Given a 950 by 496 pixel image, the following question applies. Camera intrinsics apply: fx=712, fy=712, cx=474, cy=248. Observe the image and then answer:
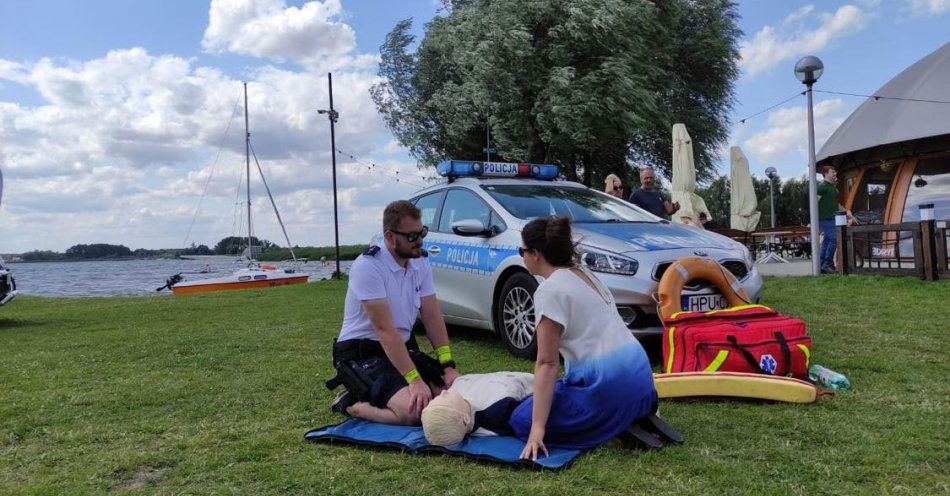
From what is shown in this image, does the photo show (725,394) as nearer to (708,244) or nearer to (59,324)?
(708,244)

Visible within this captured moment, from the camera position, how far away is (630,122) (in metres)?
19.6

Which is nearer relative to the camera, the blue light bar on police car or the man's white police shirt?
the man's white police shirt

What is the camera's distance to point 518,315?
6141 millimetres

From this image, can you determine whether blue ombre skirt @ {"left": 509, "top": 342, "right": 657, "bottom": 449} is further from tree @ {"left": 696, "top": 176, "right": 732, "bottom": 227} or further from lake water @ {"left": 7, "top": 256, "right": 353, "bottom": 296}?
tree @ {"left": 696, "top": 176, "right": 732, "bottom": 227}

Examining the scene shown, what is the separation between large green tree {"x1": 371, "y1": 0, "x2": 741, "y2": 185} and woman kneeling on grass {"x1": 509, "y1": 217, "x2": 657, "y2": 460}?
15141mm

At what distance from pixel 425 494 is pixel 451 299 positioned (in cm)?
412

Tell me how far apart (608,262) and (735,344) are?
1248 mm

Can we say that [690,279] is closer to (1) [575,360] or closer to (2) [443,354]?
(2) [443,354]

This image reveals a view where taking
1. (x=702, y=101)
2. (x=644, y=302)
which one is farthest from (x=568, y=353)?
(x=702, y=101)

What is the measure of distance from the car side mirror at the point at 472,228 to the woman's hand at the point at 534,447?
332 cm

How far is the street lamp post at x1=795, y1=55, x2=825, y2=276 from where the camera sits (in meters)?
11.9

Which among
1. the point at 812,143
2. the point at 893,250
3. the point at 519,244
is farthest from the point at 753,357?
the point at 812,143

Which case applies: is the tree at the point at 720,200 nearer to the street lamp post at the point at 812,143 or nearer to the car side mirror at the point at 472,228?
the street lamp post at the point at 812,143

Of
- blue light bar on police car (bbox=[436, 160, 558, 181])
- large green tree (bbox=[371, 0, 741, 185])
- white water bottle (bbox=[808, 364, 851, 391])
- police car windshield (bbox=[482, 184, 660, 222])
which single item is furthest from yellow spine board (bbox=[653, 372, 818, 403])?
large green tree (bbox=[371, 0, 741, 185])
